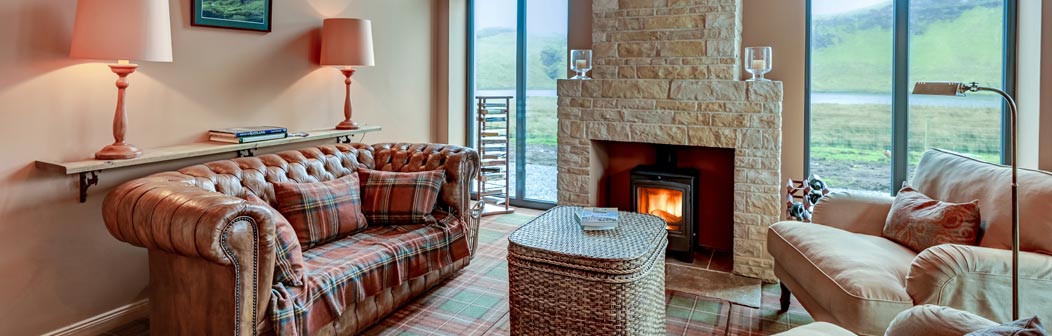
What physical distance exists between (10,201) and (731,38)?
12.6ft

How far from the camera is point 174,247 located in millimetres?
2043

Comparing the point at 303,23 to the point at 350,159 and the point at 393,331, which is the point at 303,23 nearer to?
the point at 350,159

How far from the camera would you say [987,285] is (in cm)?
200

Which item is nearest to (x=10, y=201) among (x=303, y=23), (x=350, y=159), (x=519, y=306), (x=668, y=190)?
(x=350, y=159)

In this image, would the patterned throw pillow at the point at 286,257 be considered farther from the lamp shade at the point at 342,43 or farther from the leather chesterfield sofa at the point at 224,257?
the lamp shade at the point at 342,43

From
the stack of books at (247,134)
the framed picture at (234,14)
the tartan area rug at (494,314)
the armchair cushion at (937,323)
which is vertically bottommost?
the tartan area rug at (494,314)

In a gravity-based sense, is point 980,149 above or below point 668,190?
above

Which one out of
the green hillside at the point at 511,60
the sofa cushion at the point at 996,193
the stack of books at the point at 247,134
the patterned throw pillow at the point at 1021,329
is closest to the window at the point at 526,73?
the green hillside at the point at 511,60

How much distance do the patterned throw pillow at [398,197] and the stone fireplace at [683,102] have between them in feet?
4.34

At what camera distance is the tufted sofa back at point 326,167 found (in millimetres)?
2635

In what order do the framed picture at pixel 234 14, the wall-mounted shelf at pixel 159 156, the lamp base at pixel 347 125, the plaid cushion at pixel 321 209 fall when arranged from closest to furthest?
1. the wall-mounted shelf at pixel 159 156
2. the plaid cushion at pixel 321 209
3. the framed picture at pixel 234 14
4. the lamp base at pixel 347 125

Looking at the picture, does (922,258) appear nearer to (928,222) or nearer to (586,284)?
(928,222)

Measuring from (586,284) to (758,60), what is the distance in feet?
7.00

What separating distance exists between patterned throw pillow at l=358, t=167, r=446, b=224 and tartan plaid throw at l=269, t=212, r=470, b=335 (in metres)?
0.06
